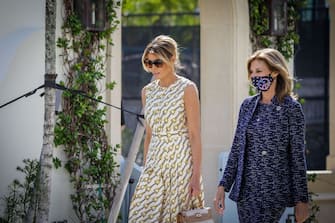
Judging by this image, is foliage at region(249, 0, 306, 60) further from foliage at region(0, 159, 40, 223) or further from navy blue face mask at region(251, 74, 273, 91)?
navy blue face mask at region(251, 74, 273, 91)

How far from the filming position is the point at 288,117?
4.67m

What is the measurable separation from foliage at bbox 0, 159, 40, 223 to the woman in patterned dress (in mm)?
1371

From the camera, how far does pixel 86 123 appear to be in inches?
259

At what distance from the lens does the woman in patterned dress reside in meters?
5.17

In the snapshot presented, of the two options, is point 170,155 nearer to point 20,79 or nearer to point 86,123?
point 86,123

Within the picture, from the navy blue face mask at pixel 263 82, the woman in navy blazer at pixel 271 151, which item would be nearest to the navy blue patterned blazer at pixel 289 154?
the woman in navy blazer at pixel 271 151

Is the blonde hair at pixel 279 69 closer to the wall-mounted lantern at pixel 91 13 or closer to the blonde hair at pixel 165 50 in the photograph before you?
the blonde hair at pixel 165 50

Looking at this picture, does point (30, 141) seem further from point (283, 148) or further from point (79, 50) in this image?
point (283, 148)

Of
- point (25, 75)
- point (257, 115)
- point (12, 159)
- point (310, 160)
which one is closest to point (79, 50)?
point (25, 75)

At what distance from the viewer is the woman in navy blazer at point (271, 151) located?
15.3 ft

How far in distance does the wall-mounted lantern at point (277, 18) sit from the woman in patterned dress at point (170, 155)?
82.6 inches

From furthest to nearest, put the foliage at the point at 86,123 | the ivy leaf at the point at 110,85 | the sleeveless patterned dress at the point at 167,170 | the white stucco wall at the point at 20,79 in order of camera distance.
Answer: the ivy leaf at the point at 110,85
the foliage at the point at 86,123
the white stucco wall at the point at 20,79
the sleeveless patterned dress at the point at 167,170

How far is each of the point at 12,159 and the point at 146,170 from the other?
156cm

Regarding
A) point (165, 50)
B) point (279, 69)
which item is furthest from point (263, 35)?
point (279, 69)
